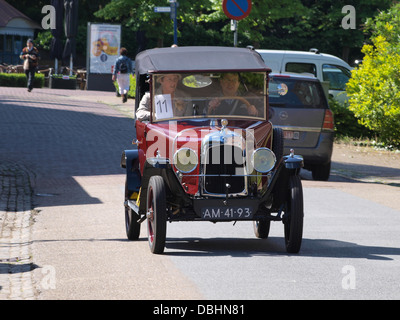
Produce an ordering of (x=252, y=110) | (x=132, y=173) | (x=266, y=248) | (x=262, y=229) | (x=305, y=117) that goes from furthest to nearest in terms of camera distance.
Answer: (x=305, y=117), (x=262, y=229), (x=132, y=173), (x=252, y=110), (x=266, y=248)

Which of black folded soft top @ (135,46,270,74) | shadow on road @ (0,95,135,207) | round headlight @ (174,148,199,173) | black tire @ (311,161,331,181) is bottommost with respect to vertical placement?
shadow on road @ (0,95,135,207)

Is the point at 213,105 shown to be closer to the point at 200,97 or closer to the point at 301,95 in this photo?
the point at 200,97

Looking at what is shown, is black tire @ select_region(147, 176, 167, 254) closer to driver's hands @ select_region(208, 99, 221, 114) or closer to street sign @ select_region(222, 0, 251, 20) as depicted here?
driver's hands @ select_region(208, 99, 221, 114)

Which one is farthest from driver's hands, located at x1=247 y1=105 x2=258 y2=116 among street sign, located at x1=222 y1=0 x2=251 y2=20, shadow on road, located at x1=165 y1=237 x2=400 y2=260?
street sign, located at x1=222 y1=0 x2=251 y2=20

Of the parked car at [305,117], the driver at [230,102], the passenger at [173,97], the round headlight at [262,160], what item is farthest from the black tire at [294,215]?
the parked car at [305,117]

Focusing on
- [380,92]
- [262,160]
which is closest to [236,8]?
[380,92]

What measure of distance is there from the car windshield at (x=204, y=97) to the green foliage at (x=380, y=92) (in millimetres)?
12036

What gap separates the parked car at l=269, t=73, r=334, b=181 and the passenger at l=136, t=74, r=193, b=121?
645cm

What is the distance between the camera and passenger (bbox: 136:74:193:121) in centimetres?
936

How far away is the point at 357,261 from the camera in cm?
845

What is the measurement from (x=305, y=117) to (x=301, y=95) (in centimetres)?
38

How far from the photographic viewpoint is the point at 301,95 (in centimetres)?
1583

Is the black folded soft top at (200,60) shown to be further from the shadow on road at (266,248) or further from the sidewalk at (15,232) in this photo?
the sidewalk at (15,232)
